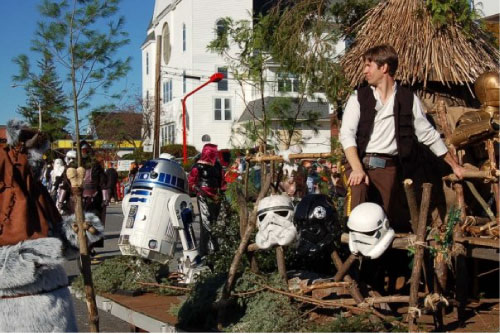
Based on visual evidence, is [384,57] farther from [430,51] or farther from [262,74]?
[262,74]

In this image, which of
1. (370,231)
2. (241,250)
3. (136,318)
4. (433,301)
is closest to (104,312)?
(136,318)

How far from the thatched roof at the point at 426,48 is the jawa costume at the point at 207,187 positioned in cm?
310

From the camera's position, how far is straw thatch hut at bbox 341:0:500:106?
6.93 m

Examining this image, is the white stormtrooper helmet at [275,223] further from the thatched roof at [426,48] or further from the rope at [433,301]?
the thatched roof at [426,48]

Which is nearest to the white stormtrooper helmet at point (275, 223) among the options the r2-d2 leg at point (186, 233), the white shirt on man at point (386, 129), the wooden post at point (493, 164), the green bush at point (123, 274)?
the white shirt on man at point (386, 129)

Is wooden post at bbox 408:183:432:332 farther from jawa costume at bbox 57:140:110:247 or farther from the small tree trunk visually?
jawa costume at bbox 57:140:110:247

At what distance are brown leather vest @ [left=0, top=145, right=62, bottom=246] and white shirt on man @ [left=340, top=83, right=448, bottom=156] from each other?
2.21 meters

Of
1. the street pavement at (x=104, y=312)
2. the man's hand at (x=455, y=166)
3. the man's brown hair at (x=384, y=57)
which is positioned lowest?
the street pavement at (x=104, y=312)

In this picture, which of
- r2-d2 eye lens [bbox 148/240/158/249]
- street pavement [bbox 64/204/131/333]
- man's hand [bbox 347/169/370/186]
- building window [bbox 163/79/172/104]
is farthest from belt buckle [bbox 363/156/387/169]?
building window [bbox 163/79/172/104]

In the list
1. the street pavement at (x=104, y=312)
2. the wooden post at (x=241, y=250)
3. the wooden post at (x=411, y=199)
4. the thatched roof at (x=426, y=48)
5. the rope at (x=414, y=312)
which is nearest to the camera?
the rope at (x=414, y=312)

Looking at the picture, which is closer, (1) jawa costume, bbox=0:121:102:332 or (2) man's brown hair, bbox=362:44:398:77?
(1) jawa costume, bbox=0:121:102:332

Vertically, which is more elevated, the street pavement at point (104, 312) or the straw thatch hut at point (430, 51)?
the straw thatch hut at point (430, 51)

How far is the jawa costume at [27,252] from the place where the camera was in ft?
13.6

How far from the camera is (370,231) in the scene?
190 inches
